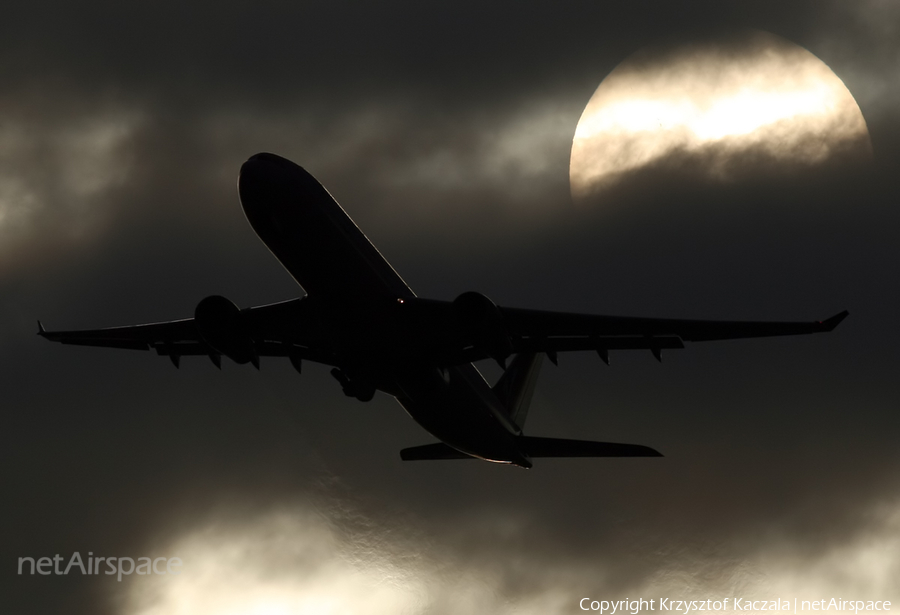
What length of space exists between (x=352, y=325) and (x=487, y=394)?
11.1m

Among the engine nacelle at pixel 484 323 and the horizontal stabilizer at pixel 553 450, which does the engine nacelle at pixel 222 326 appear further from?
the horizontal stabilizer at pixel 553 450

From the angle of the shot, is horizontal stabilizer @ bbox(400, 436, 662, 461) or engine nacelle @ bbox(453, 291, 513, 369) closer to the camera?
engine nacelle @ bbox(453, 291, 513, 369)

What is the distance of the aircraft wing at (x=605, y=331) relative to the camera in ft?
114

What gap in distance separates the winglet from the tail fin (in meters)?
21.1

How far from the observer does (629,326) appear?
3588cm

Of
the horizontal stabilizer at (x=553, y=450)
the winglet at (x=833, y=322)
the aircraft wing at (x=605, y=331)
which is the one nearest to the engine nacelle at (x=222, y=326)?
the aircraft wing at (x=605, y=331)

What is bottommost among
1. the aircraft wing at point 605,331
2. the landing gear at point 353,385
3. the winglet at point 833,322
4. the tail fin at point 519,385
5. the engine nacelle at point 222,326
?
the winglet at point 833,322

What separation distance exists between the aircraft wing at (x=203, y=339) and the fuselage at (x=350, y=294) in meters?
0.88

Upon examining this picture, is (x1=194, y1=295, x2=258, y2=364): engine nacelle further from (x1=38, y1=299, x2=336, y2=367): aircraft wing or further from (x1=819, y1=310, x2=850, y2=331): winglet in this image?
(x1=819, y1=310, x2=850, y2=331): winglet

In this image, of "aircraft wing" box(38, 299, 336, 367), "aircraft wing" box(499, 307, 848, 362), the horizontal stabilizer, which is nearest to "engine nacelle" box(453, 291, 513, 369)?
"aircraft wing" box(499, 307, 848, 362)

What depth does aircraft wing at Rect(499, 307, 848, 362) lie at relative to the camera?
3488 cm

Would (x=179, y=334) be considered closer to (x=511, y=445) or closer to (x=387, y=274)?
(x=387, y=274)

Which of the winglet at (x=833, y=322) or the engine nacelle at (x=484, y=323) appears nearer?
the winglet at (x=833, y=322)

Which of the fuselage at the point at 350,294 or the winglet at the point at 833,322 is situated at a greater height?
the fuselage at the point at 350,294
